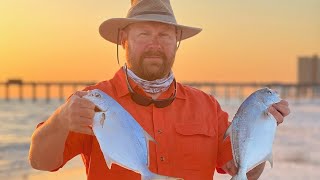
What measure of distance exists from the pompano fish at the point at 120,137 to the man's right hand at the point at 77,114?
0.13 feet

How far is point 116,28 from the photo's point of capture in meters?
4.43

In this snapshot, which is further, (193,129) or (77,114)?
(193,129)

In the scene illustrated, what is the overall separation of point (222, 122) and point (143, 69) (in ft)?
2.34

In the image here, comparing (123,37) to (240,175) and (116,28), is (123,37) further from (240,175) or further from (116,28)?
(240,175)

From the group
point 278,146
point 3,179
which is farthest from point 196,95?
point 278,146

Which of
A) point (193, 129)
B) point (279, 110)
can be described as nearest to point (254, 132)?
point (279, 110)

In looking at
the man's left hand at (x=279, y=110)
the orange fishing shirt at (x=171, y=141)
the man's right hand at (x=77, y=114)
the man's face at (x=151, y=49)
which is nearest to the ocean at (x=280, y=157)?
the orange fishing shirt at (x=171, y=141)

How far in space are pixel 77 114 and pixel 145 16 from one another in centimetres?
98

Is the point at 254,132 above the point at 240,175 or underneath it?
above

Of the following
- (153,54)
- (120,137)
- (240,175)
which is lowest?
(240,175)

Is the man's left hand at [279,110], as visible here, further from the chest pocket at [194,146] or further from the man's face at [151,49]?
the man's face at [151,49]

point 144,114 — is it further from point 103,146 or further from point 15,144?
point 15,144

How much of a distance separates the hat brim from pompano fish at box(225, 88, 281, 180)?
0.81 meters

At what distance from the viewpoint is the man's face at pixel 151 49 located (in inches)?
159
